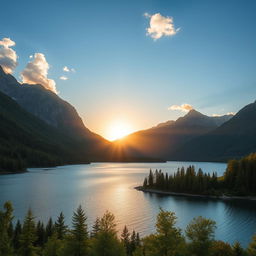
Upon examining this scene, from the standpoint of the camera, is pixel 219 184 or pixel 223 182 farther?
pixel 223 182

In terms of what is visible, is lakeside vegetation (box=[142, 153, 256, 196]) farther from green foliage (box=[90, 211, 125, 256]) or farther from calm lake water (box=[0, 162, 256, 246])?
green foliage (box=[90, 211, 125, 256])

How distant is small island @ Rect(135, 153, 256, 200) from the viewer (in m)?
151

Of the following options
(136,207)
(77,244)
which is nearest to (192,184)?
(136,207)

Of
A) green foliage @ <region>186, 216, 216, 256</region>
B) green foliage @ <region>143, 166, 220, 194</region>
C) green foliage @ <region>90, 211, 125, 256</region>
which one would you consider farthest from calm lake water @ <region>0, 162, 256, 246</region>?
green foliage @ <region>90, 211, 125, 256</region>

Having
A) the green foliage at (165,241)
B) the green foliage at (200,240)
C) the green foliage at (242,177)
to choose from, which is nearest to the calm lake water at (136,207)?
the green foliage at (242,177)

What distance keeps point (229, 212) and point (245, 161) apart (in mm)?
56691

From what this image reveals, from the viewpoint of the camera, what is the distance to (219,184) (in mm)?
163500

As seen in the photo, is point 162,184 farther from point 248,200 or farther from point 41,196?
point 41,196

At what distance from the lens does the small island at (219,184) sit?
496 feet

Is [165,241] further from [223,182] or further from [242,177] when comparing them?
[223,182]

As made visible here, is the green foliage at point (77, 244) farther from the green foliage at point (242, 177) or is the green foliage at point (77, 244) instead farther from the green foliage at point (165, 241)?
the green foliage at point (242, 177)

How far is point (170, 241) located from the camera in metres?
37.0

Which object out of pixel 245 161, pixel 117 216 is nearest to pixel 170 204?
pixel 117 216

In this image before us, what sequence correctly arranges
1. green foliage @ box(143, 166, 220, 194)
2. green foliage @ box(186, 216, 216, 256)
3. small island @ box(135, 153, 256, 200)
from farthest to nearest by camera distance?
green foliage @ box(143, 166, 220, 194) < small island @ box(135, 153, 256, 200) < green foliage @ box(186, 216, 216, 256)
